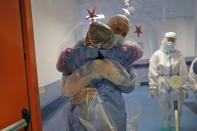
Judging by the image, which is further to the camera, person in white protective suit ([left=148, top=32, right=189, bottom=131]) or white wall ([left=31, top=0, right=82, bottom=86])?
person in white protective suit ([left=148, top=32, right=189, bottom=131])

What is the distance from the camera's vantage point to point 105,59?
79 cm

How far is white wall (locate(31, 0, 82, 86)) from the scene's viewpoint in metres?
1.57

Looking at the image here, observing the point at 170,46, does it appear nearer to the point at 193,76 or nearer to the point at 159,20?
the point at 193,76

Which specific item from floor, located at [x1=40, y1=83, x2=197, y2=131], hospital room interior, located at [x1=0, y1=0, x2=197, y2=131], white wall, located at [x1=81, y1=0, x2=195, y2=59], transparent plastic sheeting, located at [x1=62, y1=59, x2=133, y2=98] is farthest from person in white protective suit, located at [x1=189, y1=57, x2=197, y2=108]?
transparent plastic sheeting, located at [x1=62, y1=59, x2=133, y2=98]

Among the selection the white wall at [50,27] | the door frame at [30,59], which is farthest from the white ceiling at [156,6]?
the door frame at [30,59]

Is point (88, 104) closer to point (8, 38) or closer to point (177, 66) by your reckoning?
point (8, 38)

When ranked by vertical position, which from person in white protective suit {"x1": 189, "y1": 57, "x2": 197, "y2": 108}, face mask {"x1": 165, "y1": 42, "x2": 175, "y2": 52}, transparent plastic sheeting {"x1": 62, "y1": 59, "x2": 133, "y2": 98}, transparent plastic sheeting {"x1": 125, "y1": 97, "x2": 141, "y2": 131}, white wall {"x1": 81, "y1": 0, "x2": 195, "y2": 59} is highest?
white wall {"x1": 81, "y1": 0, "x2": 195, "y2": 59}

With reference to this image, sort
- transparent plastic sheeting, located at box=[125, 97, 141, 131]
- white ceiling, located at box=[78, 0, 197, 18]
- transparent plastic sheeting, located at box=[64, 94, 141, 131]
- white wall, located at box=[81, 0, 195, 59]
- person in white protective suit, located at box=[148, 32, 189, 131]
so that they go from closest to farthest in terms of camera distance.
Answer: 1. transparent plastic sheeting, located at box=[64, 94, 141, 131]
2. transparent plastic sheeting, located at box=[125, 97, 141, 131]
3. person in white protective suit, located at box=[148, 32, 189, 131]
4. white ceiling, located at box=[78, 0, 197, 18]
5. white wall, located at box=[81, 0, 195, 59]

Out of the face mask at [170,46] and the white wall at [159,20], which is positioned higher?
the white wall at [159,20]

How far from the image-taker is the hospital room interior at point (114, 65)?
784 mm

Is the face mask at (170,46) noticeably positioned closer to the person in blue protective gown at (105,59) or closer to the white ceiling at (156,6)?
the white ceiling at (156,6)

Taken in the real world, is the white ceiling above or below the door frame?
above

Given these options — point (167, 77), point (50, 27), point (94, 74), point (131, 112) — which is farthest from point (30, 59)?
point (167, 77)

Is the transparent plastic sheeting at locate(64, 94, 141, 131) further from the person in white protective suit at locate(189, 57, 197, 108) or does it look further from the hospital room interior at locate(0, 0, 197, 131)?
the person in white protective suit at locate(189, 57, 197, 108)
